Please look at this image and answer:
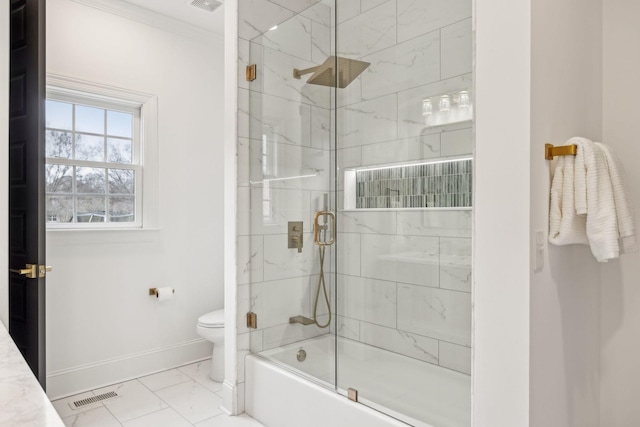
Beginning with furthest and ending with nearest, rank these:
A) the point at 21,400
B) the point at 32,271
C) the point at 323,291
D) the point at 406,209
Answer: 1. the point at 323,291
2. the point at 406,209
3. the point at 32,271
4. the point at 21,400

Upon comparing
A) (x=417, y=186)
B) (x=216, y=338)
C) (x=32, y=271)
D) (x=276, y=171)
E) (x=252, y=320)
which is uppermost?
(x=276, y=171)

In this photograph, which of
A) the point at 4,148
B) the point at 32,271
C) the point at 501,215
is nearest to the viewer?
the point at 501,215

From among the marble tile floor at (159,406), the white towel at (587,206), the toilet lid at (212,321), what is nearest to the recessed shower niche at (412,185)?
the white towel at (587,206)

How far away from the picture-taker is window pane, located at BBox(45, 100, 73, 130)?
285 centimetres

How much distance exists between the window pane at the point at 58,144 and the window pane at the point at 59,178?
0.08 m

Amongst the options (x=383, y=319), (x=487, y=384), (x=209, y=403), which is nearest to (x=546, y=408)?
(x=487, y=384)

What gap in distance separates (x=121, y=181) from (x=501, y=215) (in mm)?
2819

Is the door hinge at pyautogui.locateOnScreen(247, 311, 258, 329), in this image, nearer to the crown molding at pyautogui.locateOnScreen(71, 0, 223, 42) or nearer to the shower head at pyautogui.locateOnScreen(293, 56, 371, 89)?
the shower head at pyautogui.locateOnScreen(293, 56, 371, 89)

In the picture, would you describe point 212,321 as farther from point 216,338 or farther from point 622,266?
point 622,266

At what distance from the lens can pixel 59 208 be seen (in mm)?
2914

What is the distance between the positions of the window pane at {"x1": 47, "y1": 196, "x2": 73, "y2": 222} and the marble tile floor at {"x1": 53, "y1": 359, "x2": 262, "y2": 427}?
4.06ft

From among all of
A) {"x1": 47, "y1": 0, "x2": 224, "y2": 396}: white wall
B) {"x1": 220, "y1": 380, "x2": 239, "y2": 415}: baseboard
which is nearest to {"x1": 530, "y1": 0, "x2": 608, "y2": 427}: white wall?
{"x1": 220, "y1": 380, "x2": 239, "y2": 415}: baseboard

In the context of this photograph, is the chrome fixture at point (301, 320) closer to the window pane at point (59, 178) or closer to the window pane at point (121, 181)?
the window pane at point (121, 181)

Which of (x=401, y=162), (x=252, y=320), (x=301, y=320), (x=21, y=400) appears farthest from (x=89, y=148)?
(x=21, y=400)
